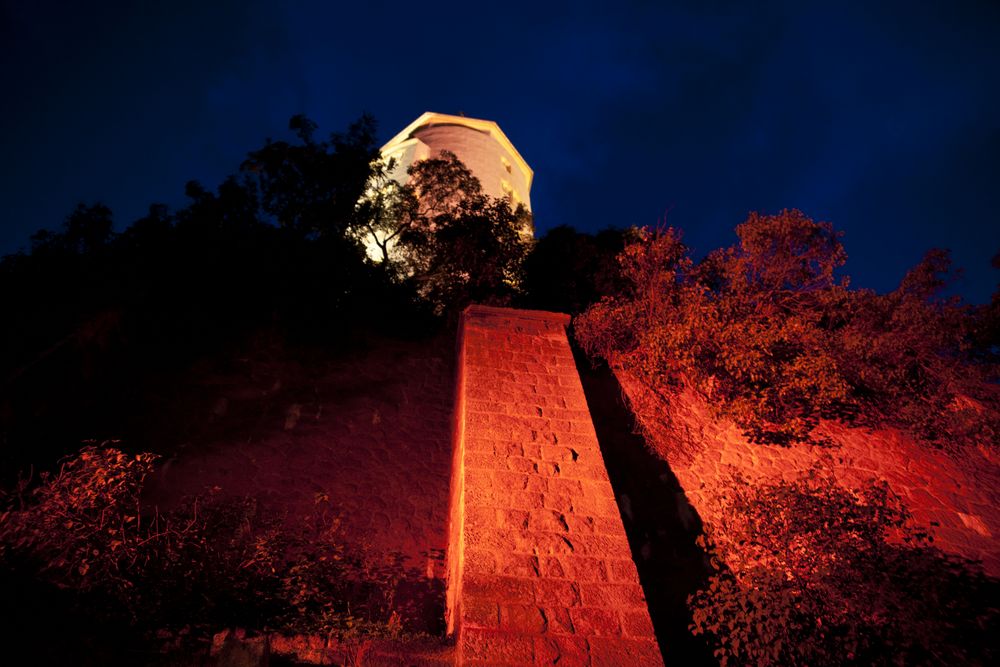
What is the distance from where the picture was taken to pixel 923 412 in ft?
23.6

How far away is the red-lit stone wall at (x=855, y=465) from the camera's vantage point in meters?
6.06

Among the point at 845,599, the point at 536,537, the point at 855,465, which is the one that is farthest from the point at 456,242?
the point at 845,599

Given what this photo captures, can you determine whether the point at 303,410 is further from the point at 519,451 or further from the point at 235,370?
the point at 519,451

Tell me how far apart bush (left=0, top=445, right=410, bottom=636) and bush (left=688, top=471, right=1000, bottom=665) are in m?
3.25

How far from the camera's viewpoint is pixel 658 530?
5719 mm

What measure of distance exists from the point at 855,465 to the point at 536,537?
5.67 metres

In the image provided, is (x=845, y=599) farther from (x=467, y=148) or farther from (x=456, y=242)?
(x=467, y=148)

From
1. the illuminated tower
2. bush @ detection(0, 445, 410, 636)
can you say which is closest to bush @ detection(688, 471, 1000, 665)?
bush @ detection(0, 445, 410, 636)

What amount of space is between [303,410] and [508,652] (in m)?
5.13

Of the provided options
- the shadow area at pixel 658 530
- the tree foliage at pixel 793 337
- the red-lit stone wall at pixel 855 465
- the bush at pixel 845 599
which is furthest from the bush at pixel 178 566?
the tree foliage at pixel 793 337

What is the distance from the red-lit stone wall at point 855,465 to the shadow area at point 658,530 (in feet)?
0.72

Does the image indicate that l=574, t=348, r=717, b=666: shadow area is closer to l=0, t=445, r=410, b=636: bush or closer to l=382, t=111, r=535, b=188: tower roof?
l=0, t=445, r=410, b=636: bush

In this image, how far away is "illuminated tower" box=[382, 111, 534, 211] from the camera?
19719 mm

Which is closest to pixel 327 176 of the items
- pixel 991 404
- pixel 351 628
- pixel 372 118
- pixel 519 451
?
pixel 372 118
